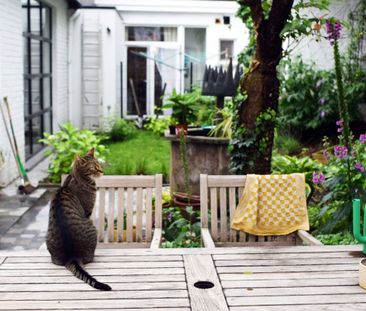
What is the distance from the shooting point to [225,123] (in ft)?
20.4

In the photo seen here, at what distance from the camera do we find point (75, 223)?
3.00 metres

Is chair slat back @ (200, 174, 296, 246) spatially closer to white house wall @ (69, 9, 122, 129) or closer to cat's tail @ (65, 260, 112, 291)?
cat's tail @ (65, 260, 112, 291)

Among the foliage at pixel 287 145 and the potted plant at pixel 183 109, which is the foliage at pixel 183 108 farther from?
the foliage at pixel 287 145

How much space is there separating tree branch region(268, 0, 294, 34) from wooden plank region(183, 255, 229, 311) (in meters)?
2.26

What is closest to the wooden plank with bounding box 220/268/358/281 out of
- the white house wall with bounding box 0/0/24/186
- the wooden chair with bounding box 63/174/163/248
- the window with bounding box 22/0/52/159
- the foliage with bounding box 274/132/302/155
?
the wooden chair with bounding box 63/174/163/248

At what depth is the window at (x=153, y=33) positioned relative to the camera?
1495cm

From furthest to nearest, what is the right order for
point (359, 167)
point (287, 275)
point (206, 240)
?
point (359, 167)
point (206, 240)
point (287, 275)

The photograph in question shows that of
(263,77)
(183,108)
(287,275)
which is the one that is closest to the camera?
(287,275)

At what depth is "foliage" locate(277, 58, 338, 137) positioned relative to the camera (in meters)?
9.16

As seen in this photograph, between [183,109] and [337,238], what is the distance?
299 centimetres

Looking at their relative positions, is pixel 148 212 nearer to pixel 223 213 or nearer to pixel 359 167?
pixel 223 213

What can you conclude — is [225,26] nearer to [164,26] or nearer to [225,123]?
[164,26]

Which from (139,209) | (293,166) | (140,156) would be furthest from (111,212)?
(140,156)

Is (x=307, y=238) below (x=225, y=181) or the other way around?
below
